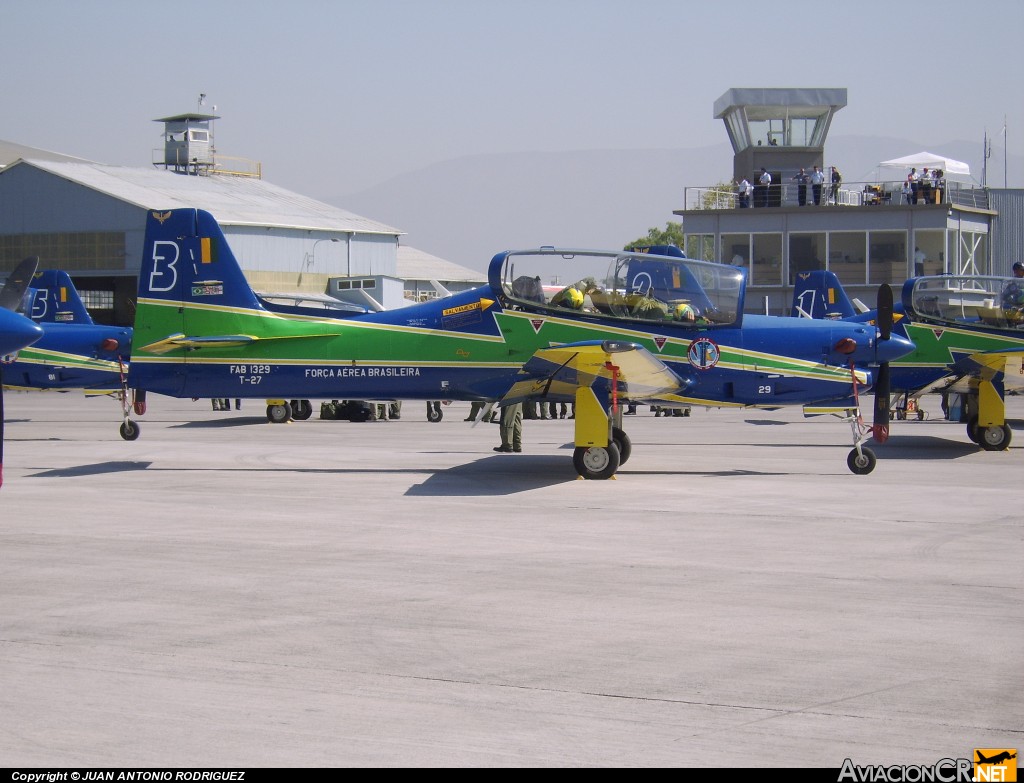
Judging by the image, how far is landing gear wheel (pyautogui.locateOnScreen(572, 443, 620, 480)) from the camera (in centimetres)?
1338

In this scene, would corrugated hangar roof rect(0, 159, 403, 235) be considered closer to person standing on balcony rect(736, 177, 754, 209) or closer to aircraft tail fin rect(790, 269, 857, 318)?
person standing on balcony rect(736, 177, 754, 209)

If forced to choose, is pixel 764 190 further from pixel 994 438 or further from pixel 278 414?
pixel 994 438

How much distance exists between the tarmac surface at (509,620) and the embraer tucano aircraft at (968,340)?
4212 millimetres

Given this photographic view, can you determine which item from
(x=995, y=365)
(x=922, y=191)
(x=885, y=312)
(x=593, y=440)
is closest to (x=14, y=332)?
(x=593, y=440)

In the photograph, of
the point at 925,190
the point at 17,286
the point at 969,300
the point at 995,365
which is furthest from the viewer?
the point at 925,190

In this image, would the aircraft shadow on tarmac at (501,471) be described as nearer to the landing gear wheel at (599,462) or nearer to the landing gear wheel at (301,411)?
the landing gear wheel at (599,462)

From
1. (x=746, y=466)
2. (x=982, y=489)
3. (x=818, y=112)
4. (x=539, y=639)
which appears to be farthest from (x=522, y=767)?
(x=818, y=112)

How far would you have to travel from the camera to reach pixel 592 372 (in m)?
13.1

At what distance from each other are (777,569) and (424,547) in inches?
117

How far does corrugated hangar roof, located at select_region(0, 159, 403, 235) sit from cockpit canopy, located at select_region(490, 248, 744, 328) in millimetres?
39593

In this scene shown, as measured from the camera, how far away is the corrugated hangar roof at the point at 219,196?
5278 centimetres

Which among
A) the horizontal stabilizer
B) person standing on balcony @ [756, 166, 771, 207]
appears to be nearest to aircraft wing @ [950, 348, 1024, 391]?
the horizontal stabilizer

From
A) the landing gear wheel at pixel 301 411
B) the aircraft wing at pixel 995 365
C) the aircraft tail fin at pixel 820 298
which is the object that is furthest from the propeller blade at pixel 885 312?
the landing gear wheel at pixel 301 411

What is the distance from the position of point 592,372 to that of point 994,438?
824cm
